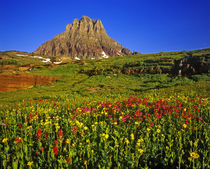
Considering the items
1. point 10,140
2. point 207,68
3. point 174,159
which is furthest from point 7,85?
point 207,68

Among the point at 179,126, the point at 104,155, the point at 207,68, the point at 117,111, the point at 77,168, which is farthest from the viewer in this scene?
the point at 207,68

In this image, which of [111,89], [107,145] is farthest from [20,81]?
[107,145]

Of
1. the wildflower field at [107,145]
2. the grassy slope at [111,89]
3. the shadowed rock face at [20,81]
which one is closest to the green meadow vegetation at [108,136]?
the wildflower field at [107,145]

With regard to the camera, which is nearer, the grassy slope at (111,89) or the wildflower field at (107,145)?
the wildflower field at (107,145)

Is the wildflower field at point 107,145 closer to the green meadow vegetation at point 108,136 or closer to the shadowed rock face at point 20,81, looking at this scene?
the green meadow vegetation at point 108,136

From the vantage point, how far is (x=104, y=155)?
10.1ft

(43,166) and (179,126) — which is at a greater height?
(179,126)

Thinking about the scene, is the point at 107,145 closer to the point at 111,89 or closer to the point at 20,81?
the point at 111,89

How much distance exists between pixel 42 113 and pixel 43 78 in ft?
86.8

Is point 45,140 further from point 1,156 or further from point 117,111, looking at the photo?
point 117,111

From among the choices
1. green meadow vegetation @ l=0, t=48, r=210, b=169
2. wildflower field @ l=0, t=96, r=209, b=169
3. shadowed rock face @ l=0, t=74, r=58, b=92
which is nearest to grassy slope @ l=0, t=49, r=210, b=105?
shadowed rock face @ l=0, t=74, r=58, b=92

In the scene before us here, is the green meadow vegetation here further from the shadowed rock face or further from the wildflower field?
the shadowed rock face

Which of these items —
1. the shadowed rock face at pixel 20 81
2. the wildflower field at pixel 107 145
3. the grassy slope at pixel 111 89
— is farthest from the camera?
the shadowed rock face at pixel 20 81

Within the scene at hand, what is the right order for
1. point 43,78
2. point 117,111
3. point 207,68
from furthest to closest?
1. point 43,78
2. point 207,68
3. point 117,111
